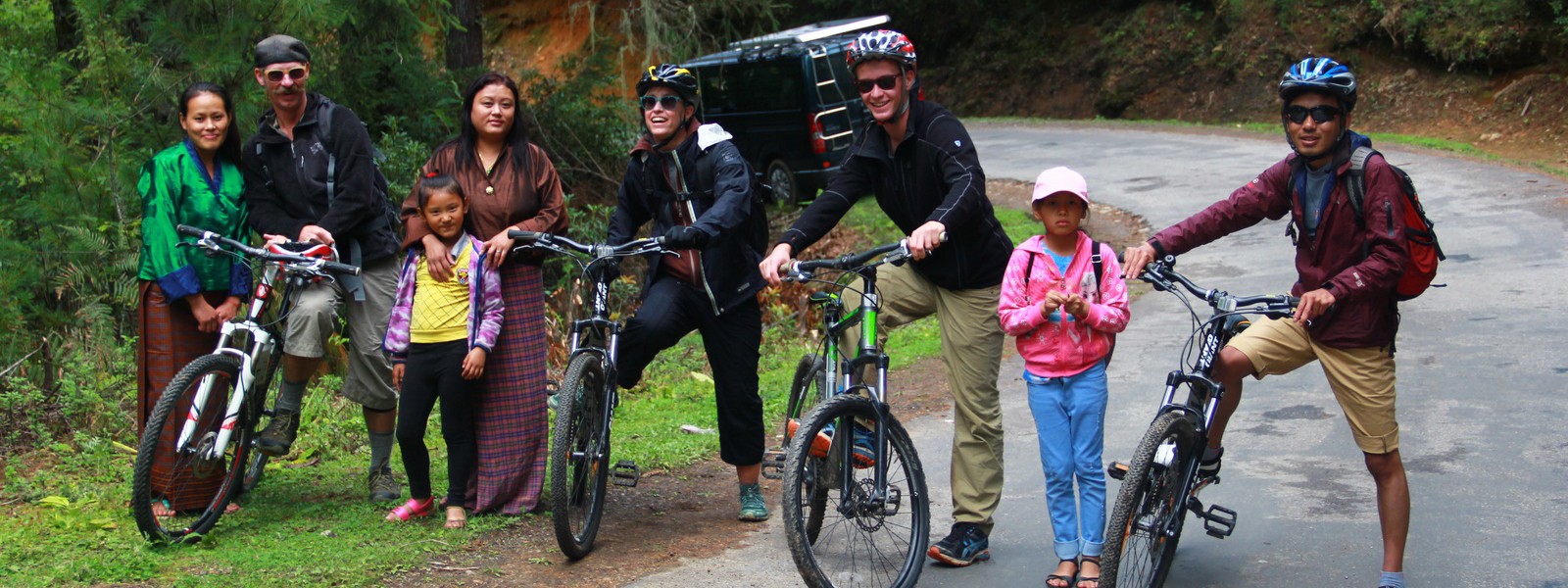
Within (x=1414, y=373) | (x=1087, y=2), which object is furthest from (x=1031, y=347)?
(x=1087, y=2)

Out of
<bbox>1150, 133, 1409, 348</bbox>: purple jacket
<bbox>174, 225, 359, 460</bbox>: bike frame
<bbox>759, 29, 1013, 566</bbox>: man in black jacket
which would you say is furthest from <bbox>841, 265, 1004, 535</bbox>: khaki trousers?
<bbox>174, 225, 359, 460</bbox>: bike frame

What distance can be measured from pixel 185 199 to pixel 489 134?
1.35 meters

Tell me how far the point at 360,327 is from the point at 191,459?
0.88 meters

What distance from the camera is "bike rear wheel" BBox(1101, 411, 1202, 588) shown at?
446cm

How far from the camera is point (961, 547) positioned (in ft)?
17.4

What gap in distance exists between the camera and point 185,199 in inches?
232

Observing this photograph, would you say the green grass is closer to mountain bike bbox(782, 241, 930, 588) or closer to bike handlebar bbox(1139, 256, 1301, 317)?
mountain bike bbox(782, 241, 930, 588)

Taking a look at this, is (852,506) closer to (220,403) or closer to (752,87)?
(220,403)

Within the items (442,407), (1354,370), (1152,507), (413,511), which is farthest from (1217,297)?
(413,511)

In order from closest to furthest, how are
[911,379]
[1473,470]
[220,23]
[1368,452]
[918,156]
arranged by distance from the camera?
1. [1368,452]
2. [918,156]
3. [1473,470]
4. [911,379]
5. [220,23]

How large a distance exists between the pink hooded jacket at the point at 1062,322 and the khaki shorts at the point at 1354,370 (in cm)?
51

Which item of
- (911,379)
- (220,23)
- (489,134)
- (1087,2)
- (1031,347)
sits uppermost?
(1087,2)

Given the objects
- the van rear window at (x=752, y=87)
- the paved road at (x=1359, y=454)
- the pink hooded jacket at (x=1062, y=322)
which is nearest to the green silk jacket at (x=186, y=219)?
the paved road at (x=1359, y=454)

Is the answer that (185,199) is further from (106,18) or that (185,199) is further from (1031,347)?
(106,18)
